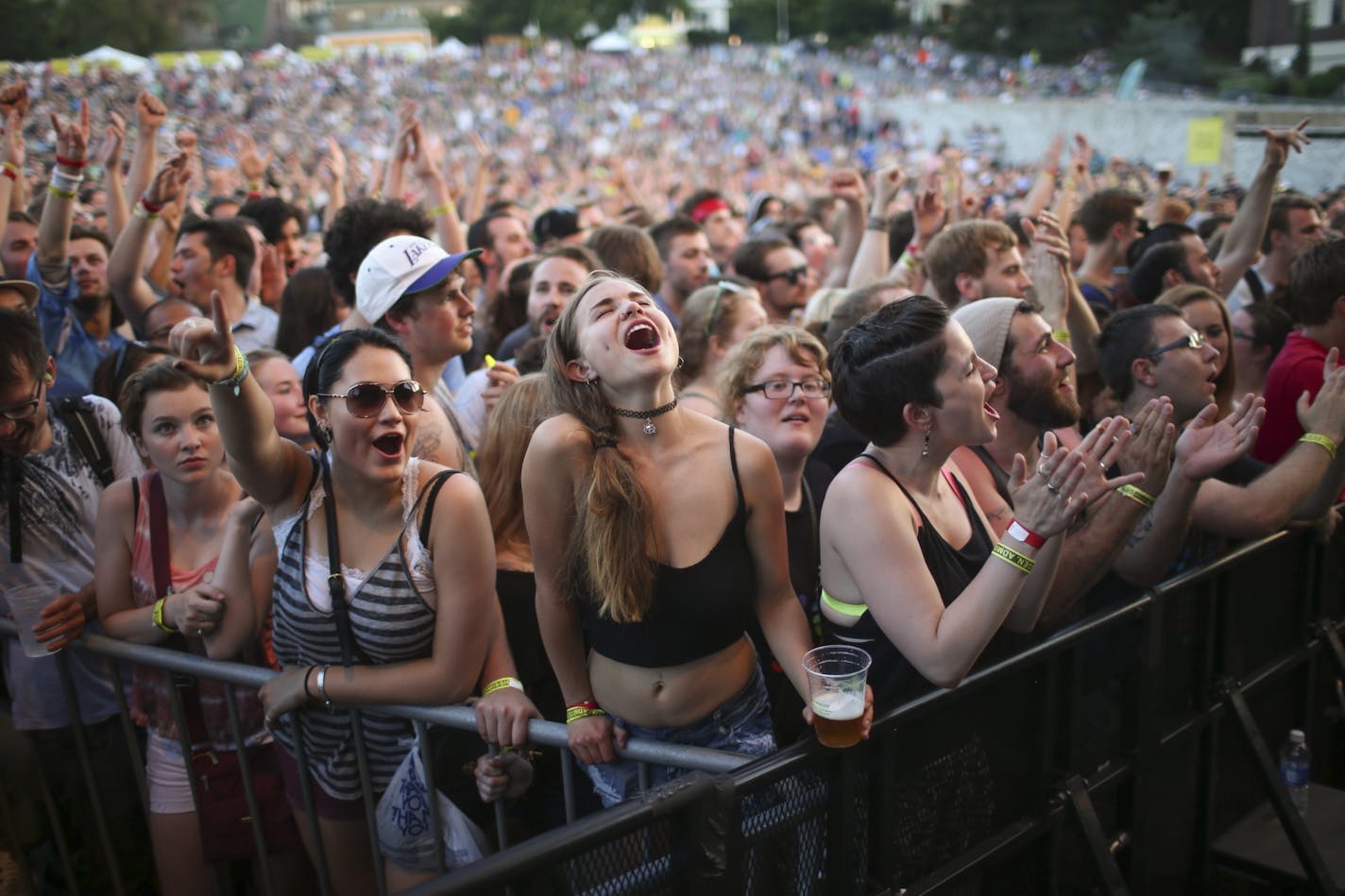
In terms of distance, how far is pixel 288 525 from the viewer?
9.07ft

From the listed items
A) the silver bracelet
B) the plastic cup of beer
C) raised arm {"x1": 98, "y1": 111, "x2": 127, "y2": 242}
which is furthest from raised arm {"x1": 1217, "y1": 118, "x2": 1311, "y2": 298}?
raised arm {"x1": 98, "y1": 111, "x2": 127, "y2": 242}

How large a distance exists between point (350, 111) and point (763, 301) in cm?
3532

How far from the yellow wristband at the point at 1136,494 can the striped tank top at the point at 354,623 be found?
173 centimetres

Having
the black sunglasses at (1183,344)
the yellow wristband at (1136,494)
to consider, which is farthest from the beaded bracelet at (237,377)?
the black sunglasses at (1183,344)

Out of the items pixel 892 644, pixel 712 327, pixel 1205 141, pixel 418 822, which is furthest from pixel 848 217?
pixel 1205 141

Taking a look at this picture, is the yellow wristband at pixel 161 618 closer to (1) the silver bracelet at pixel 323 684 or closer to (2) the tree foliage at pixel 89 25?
(1) the silver bracelet at pixel 323 684

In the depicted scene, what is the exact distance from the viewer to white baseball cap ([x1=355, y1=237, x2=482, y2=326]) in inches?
139

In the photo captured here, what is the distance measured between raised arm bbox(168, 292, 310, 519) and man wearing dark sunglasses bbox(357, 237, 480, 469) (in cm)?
73

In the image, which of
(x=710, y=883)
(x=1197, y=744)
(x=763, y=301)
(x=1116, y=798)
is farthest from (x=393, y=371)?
(x=763, y=301)

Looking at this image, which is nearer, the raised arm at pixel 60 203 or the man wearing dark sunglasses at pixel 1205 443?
the man wearing dark sunglasses at pixel 1205 443

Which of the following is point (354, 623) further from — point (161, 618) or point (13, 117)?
point (13, 117)

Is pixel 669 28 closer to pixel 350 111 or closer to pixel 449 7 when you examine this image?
pixel 449 7

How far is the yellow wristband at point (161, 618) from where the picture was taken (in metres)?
2.97

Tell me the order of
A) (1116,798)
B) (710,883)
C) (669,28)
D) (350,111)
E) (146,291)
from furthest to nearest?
(669,28) < (350,111) < (146,291) < (1116,798) < (710,883)
